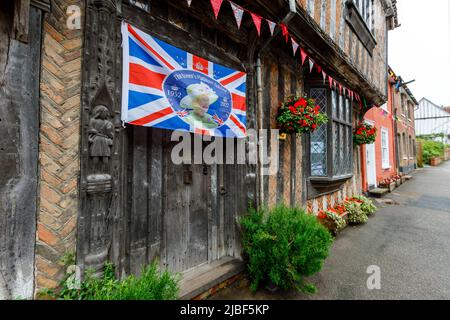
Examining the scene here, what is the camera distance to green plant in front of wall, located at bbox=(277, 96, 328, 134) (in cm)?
353

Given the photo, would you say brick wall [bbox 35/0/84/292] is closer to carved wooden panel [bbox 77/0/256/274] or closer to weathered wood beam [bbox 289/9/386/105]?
carved wooden panel [bbox 77/0/256/274]

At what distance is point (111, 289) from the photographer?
1.65 m

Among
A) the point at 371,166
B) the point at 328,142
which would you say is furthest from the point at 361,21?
the point at 371,166

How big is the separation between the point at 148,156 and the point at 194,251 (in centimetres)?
138

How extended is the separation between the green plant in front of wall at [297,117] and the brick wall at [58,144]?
290 centimetres

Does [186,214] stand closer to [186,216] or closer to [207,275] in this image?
[186,216]

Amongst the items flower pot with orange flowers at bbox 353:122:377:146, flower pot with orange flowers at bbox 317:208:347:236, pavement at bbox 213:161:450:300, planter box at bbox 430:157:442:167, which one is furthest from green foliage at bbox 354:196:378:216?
planter box at bbox 430:157:442:167

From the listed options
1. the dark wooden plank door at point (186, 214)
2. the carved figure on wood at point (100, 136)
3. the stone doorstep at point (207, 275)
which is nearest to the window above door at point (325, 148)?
the stone doorstep at point (207, 275)

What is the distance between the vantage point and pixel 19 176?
148cm

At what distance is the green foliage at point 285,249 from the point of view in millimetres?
2510

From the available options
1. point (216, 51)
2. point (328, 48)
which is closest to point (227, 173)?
point (216, 51)

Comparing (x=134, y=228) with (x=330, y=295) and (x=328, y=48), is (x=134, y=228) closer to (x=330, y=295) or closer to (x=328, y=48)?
(x=330, y=295)

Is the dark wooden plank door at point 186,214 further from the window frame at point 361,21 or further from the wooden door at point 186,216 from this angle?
the window frame at point 361,21

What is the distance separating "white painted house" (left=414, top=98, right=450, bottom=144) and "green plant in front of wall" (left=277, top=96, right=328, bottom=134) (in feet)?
118
